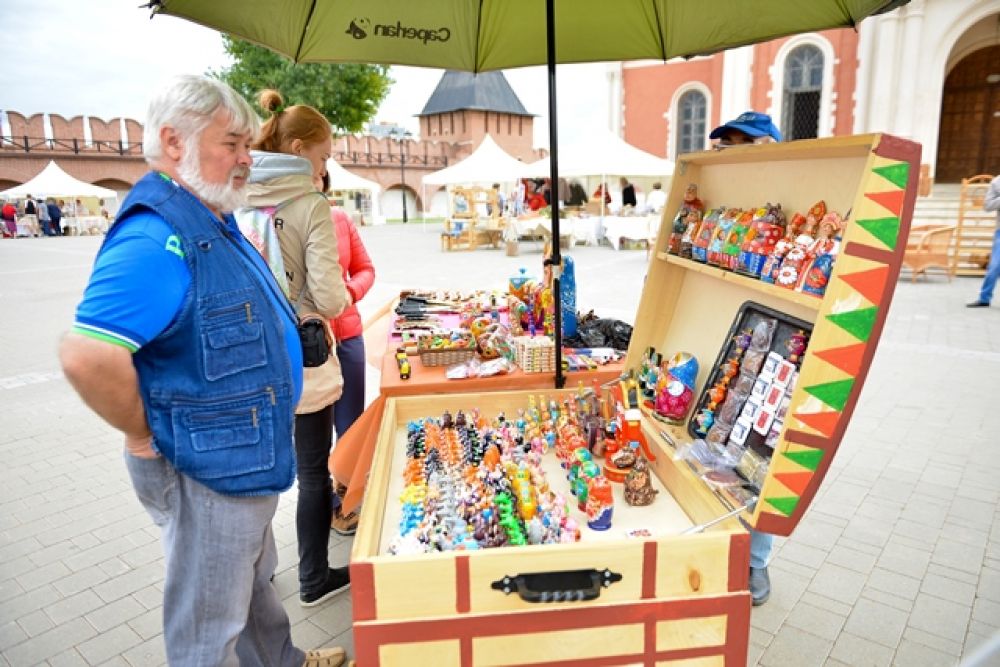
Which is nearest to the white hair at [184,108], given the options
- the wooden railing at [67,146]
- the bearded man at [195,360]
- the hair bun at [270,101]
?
the bearded man at [195,360]

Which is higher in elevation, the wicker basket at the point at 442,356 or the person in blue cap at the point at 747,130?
the person in blue cap at the point at 747,130

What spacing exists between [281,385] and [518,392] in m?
1.09

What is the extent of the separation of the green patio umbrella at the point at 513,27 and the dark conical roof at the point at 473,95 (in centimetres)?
4270

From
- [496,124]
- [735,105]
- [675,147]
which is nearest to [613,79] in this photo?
[675,147]

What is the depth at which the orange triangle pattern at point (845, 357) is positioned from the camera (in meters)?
1.43

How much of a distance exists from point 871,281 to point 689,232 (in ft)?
3.20

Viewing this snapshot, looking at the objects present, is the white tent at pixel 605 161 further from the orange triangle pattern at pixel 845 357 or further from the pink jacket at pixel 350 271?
the orange triangle pattern at pixel 845 357

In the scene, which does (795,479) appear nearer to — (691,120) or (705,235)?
(705,235)

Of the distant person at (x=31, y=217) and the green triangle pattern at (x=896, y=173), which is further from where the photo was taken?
the distant person at (x=31, y=217)

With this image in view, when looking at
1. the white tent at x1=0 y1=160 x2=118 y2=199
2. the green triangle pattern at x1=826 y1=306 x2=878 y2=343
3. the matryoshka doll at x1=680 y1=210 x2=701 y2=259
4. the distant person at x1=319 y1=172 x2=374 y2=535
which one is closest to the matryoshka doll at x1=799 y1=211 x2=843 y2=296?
the green triangle pattern at x1=826 y1=306 x2=878 y2=343

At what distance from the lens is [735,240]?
2.00 m

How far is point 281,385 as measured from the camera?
1623 mm

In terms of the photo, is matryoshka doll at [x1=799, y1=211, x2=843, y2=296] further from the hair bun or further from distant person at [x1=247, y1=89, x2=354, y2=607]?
the hair bun

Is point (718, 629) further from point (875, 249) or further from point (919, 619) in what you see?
point (919, 619)
